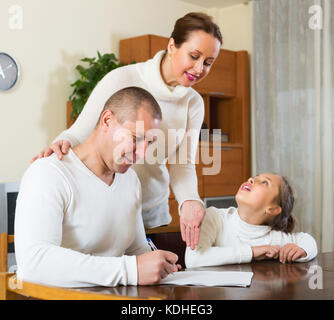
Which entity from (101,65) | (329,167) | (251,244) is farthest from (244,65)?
(251,244)

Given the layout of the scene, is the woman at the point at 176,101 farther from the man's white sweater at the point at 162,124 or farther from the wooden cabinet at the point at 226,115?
the wooden cabinet at the point at 226,115

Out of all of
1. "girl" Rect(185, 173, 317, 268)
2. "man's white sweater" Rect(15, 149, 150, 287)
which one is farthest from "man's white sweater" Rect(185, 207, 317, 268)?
"man's white sweater" Rect(15, 149, 150, 287)

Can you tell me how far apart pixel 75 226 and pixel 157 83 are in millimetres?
809

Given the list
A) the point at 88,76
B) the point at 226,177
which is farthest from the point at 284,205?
the point at 226,177

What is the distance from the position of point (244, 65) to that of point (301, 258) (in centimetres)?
373

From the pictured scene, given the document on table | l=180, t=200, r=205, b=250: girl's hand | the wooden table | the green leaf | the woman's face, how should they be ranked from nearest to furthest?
the wooden table < the document on table < l=180, t=200, r=205, b=250: girl's hand < the woman's face < the green leaf

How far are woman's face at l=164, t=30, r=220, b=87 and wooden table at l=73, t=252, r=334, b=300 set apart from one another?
706 mm

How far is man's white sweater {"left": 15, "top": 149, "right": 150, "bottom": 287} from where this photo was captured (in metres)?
1.21

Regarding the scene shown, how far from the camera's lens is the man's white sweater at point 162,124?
195 cm

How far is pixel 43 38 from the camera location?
4.18 metres

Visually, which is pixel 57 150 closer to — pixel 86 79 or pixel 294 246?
pixel 294 246

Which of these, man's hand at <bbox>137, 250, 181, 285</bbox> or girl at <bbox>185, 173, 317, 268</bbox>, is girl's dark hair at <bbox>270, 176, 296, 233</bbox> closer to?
girl at <bbox>185, 173, 317, 268</bbox>

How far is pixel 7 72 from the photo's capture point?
3939 mm
